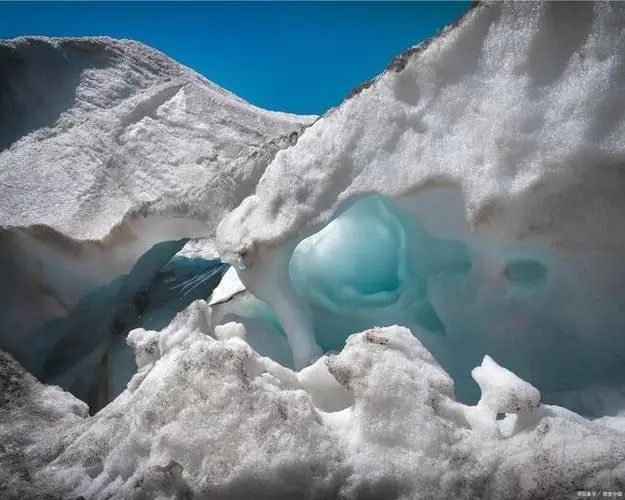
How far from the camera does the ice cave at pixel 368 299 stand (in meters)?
1.33

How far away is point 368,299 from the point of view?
2365mm

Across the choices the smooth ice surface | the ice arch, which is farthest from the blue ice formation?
the ice arch

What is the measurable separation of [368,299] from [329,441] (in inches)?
41.2

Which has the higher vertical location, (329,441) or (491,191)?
(491,191)

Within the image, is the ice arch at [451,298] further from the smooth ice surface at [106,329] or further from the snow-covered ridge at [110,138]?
the smooth ice surface at [106,329]

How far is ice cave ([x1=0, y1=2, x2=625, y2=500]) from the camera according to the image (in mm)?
1329

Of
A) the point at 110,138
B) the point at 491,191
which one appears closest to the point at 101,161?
the point at 110,138

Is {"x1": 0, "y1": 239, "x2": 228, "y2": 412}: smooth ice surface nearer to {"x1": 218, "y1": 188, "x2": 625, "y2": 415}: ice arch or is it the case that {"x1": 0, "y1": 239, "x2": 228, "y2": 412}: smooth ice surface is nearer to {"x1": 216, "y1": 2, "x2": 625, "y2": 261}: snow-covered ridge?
{"x1": 218, "y1": 188, "x2": 625, "y2": 415}: ice arch

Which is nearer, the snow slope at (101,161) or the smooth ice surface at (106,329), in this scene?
the snow slope at (101,161)

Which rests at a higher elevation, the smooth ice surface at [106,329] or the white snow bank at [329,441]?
the smooth ice surface at [106,329]

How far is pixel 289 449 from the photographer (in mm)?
1338

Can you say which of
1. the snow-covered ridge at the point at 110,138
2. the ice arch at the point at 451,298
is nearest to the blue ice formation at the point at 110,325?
the snow-covered ridge at the point at 110,138

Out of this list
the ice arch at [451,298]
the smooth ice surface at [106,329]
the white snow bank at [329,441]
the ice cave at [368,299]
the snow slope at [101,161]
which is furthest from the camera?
the smooth ice surface at [106,329]

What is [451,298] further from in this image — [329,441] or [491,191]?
[329,441]
